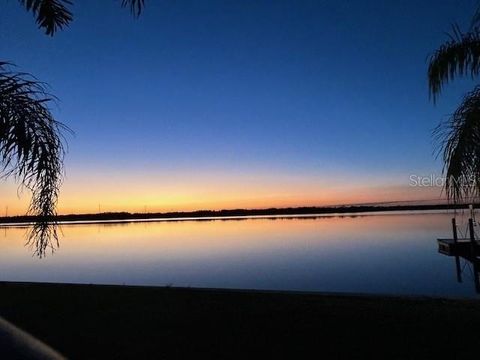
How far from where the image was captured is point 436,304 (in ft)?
26.5

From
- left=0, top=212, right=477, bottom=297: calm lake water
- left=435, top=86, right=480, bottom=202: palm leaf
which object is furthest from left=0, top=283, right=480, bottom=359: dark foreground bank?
left=0, top=212, right=477, bottom=297: calm lake water

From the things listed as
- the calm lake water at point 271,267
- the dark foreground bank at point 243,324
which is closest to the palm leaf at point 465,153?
the dark foreground bank at point 243,324

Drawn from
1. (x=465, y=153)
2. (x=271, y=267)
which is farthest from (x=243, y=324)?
(x=271, y=267)

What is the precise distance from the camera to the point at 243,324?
23.8ft

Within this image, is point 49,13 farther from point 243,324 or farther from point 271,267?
point 271,267

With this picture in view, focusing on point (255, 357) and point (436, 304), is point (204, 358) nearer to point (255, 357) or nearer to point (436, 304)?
point (255, 357)

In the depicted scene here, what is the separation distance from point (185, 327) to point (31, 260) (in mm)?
29789

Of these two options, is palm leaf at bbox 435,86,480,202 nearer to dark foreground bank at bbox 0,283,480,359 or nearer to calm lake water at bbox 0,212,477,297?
dark foreground bank at bbox 0,283,480,359

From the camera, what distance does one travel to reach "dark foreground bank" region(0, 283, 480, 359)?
6.02m

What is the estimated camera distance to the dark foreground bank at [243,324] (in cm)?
602

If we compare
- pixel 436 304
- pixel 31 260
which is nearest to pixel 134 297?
pixel 436 304

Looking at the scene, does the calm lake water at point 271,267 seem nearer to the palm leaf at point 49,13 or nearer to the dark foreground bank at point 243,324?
the dark foreground bank at point 243,324

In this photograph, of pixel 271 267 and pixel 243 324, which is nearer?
pixel 243 324

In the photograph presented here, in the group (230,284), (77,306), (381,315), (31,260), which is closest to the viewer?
(381,315)
